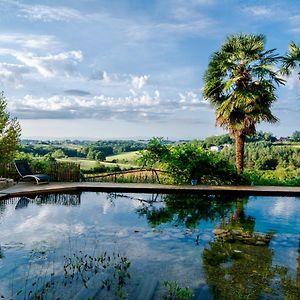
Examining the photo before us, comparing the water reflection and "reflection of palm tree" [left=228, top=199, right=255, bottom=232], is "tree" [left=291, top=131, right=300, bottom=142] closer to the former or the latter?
the water reflection

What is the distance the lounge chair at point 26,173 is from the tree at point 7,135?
1.19 meters

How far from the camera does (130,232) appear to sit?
8.88 metres

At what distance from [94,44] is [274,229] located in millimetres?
13210

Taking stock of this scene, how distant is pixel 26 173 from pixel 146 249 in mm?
8360

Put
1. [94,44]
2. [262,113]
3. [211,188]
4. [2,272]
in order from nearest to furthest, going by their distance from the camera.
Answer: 1. [2,272]
2. [211,188]
3. [262,113]
4. [94,44]

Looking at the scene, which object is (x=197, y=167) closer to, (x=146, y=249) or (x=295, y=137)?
(x=146, y=249)

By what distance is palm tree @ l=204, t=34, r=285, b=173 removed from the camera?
52.1 feet

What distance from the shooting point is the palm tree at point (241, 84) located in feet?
52.1

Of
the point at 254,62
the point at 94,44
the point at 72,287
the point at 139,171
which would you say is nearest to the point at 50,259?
the point at 72,287

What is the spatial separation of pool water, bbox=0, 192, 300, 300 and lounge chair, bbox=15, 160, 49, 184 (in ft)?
5.93

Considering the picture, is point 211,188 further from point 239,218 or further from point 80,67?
point 80,67

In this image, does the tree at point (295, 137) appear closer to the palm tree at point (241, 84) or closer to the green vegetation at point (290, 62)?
the green vegetation at point (290, 62)

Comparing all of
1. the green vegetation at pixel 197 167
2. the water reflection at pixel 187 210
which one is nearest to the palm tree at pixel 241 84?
the green vegetation at pixel 197 167

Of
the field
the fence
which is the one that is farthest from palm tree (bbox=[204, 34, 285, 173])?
the field
